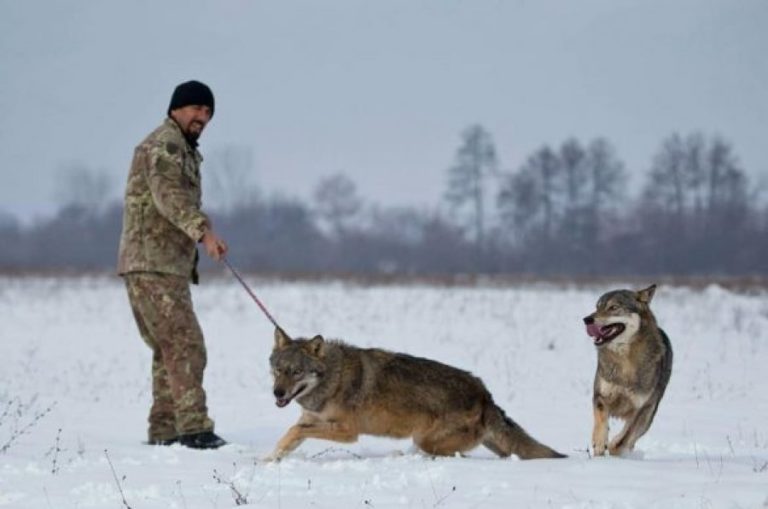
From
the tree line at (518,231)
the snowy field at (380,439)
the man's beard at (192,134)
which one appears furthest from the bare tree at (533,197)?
the man's beard at (192,134)

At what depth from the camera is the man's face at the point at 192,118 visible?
8125 mm

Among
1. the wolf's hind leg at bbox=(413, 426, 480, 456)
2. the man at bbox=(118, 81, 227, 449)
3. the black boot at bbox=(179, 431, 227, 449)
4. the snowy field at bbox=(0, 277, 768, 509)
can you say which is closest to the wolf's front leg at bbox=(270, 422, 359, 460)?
the snowy field at bbox=(0, 277, 768, 509)

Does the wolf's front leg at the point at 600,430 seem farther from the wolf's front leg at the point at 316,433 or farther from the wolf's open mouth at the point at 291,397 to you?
the wolf's open mouth at the point at 291,397

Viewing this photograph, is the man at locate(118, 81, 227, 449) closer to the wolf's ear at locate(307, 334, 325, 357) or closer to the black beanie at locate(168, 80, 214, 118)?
the black beanie at locate(168, 80, 214, 118)

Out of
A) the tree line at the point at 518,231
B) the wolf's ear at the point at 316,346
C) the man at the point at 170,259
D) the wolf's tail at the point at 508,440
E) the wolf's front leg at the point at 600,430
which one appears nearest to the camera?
the wolf's tail at the point at 508,440

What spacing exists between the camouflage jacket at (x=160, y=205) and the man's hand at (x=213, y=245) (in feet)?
0.54

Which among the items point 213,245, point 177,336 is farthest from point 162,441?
point 213,245

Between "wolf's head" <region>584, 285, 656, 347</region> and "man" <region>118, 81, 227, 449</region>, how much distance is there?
3.13 m

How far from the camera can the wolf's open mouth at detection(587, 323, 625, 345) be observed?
7199 mm

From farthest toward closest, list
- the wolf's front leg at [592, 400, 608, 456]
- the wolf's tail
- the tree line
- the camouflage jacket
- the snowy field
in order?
the tree line < the camouflage jacket < the wolf's front leg at [592, 400, 608, 456] < the wolf's tail < the snowy field

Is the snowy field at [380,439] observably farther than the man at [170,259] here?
No

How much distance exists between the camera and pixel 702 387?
12367 mm

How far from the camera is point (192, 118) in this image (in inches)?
321

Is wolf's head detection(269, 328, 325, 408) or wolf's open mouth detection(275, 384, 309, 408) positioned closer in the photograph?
wolf's open mouth detection(275, 384, 309, 408)
